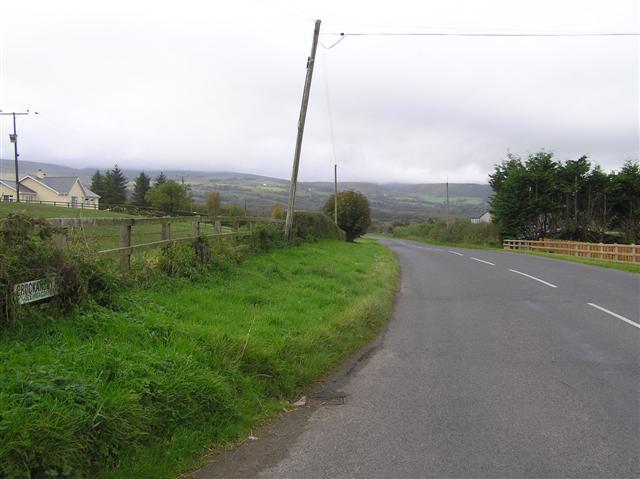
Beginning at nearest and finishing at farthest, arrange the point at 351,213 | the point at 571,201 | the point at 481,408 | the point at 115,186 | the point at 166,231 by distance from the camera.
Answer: the point at 481,408
the point at 166,231
the point at 571,201
the point at 351,213
the point at 115,186

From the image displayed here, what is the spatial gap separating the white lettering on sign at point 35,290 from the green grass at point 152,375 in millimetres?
210

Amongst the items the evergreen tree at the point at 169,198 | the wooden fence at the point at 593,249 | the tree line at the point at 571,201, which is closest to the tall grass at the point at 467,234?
the tree line at the point at 571,201

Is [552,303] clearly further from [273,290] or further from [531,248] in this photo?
[531,248]

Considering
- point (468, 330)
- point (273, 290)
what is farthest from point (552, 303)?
point (273, 290)

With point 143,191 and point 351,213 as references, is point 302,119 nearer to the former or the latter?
point 351,213

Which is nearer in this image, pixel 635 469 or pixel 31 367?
pixel 635 469

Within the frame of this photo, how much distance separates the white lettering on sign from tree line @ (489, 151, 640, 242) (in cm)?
4488

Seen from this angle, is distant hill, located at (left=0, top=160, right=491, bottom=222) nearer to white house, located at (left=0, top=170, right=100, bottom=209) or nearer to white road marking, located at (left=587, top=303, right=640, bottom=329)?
white house, located at (left=0, top=170, right=100, bottom=209)

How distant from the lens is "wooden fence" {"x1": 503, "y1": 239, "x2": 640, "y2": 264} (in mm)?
24031

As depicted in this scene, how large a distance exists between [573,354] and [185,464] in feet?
17.8

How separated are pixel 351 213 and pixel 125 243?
52.5 m

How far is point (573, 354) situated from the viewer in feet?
23.2

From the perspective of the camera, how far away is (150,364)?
15.3 ft

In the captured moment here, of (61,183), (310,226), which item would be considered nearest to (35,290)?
(310,226)
